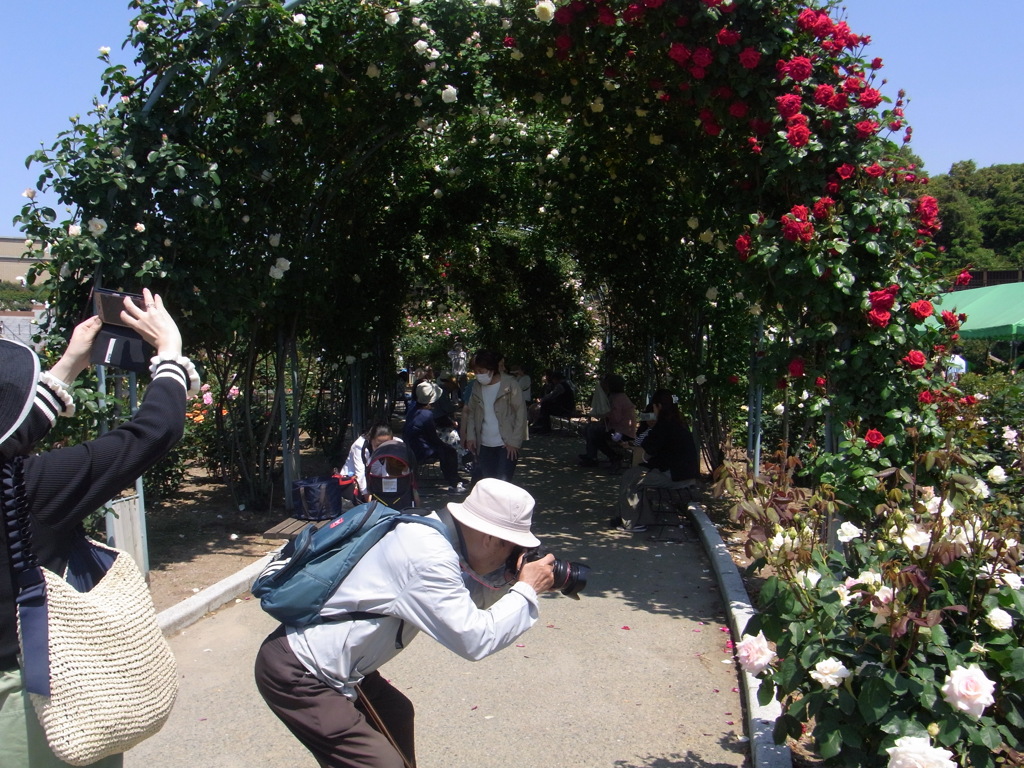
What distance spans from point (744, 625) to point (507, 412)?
3.98 metres

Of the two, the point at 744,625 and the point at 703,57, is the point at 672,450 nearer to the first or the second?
the point at 744,625

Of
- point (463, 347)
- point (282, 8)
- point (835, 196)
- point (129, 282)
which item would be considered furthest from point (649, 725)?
point (463, 347)

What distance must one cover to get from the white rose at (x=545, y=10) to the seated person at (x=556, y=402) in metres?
9.80

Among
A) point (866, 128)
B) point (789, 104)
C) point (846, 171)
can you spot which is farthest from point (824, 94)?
point (846, 171)

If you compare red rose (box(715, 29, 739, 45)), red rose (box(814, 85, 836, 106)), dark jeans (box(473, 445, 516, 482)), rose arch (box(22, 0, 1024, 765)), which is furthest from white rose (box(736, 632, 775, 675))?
dark jeans (box(473, 445, 516, 482))

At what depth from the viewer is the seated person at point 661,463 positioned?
26.7 feet

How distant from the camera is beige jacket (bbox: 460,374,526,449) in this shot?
8.84 m

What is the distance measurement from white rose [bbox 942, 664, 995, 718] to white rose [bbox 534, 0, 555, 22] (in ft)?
19.1

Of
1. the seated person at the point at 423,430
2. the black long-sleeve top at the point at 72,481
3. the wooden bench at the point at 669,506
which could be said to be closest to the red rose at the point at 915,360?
the wooden bench at the point at 669,506

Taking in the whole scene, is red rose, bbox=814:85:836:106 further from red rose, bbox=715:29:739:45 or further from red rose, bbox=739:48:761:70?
red rose, bbox=715:29:739:45

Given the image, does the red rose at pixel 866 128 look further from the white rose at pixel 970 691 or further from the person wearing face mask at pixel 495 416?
the person wearing face mask at pixel 495 416

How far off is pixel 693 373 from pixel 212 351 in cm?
506

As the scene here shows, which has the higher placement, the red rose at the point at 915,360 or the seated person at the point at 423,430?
the red rose at the point at 915,360

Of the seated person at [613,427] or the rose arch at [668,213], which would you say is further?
the seated person at [613,427]
